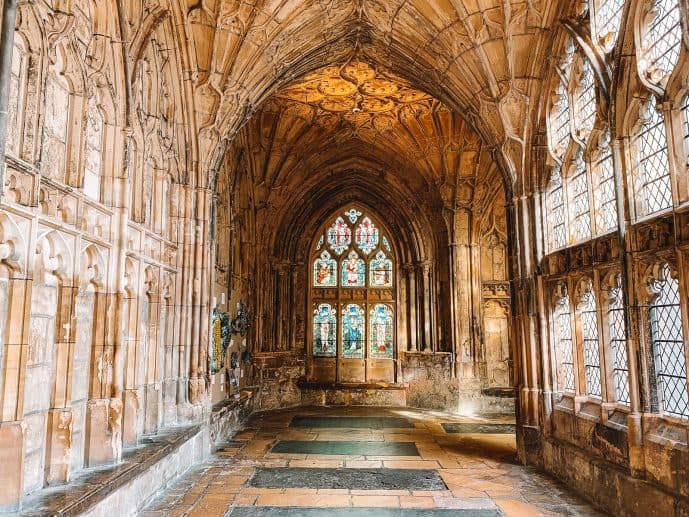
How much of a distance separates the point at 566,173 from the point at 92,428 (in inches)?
266

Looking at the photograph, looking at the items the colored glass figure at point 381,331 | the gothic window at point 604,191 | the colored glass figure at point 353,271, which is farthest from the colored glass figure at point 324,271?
the gothic window at point 604,191

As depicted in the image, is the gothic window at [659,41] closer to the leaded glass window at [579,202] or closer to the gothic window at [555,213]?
the leaded glass window at [579,202]

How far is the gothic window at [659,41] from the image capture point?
16.7ft

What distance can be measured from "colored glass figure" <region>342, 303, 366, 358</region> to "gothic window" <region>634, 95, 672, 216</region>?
1140 centimetres

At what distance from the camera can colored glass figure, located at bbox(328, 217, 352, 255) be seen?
16.7 metres

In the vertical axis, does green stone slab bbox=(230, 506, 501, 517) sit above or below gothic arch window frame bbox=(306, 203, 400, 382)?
below

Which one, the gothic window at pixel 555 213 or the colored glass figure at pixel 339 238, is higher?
the colored glass figure at pixel 339 238

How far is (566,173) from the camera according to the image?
7.36 m

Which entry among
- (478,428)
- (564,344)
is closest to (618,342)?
(564,344)

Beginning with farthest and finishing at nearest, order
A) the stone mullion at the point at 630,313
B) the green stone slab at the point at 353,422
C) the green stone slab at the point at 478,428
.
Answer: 1. the green stone slab at the point at 353,422
2. the green stone slab at the point at 478,428
3. the stone mullion at the point at 630,313

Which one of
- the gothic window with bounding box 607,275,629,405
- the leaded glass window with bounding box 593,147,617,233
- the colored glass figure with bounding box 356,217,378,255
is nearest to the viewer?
the gothic window with bounding box 607,275,629,405

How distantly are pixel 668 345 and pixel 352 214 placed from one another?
1229 centimetres

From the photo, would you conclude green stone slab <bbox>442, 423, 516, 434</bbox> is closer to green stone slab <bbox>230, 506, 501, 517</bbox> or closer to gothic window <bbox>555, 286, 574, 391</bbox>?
gothic window <bbox>555, 286, 574, 391</bbox>

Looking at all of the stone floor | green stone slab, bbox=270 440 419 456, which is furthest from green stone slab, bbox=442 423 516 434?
green stone slab, bbox=270 440 419 456
